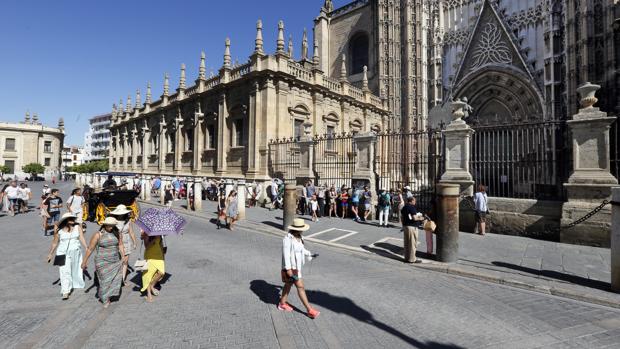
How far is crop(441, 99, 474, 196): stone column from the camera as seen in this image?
9656 mm

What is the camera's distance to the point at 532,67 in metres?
20.5

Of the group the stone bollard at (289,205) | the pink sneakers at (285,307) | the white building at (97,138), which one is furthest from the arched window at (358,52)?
the white building at (97,138)

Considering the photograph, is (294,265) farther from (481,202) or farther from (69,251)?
(481,202)

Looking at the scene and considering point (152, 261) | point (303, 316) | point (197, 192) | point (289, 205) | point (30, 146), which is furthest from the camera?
point (30, 146)

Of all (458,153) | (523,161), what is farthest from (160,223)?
(523,161)

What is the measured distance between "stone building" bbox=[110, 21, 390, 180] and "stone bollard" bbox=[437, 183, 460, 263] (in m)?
9.64

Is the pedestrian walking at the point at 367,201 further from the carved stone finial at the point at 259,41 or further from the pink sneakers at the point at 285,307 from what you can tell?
the carved stone finial at the point at 259,41

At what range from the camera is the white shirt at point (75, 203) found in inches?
355

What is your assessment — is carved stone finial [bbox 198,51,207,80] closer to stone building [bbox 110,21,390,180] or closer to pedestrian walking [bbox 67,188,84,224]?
stone building [bbox 110,21,390,180]

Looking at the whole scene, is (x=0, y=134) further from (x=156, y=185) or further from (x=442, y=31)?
(x=442, y=31)

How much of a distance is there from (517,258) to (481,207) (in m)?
2.45

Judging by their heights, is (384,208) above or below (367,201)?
below

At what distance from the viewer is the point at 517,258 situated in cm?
681

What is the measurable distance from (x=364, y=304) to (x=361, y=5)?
31229mm
